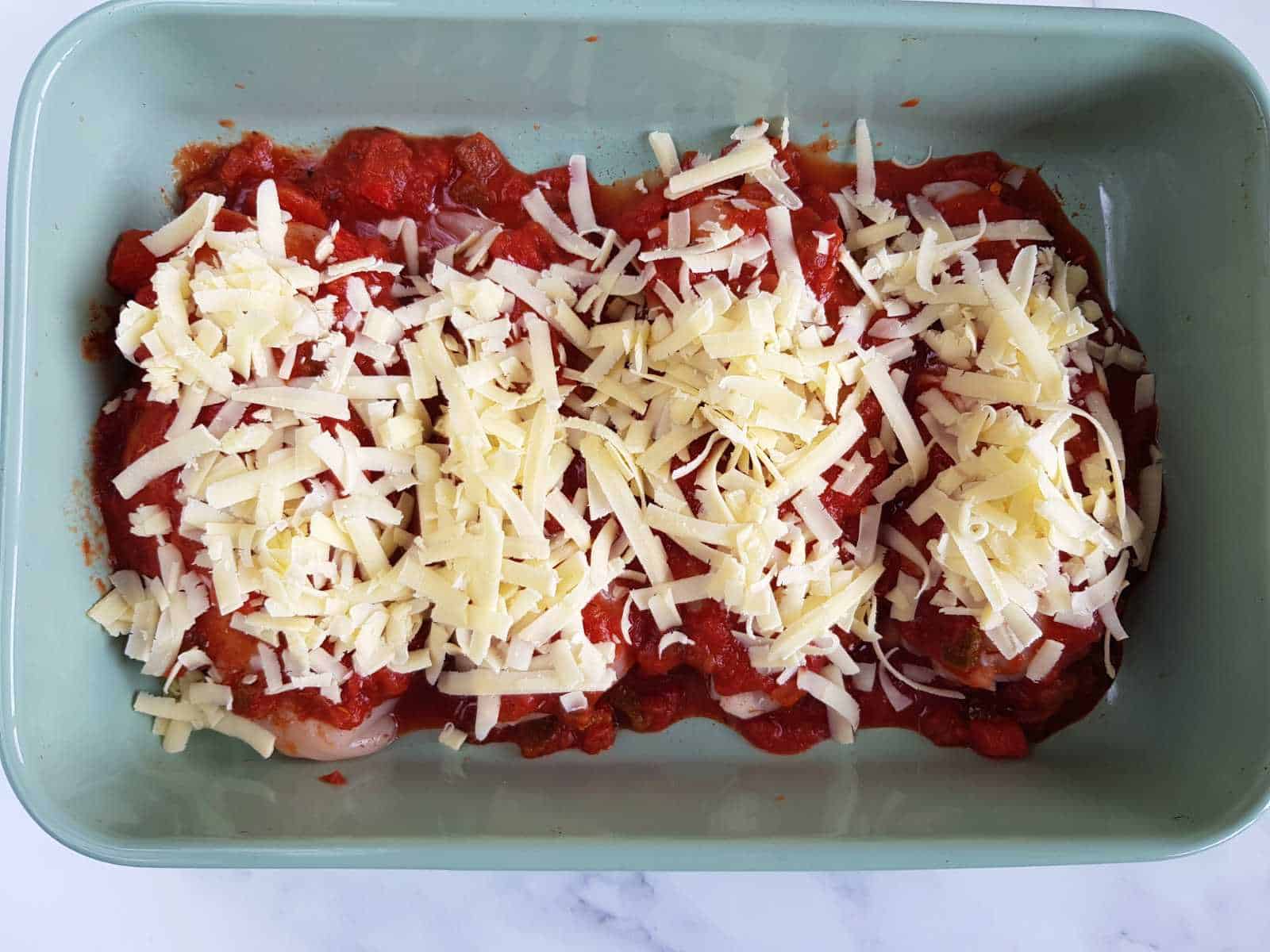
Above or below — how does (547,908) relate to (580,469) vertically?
below

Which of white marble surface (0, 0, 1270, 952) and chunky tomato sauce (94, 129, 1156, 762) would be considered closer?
chunky tomato sauce (94, 129, 1156, 762)

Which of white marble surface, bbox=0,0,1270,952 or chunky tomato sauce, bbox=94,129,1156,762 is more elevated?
chunky tomato sauce, bbox=94,129,1156,762

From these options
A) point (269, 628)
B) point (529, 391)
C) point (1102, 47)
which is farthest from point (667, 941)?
point (1102, 47)

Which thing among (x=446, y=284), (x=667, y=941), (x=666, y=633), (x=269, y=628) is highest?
(x=446, y=284)

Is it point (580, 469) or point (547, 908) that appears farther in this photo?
point (547, 908)

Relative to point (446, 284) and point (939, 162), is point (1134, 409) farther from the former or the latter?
point (446, 284)
